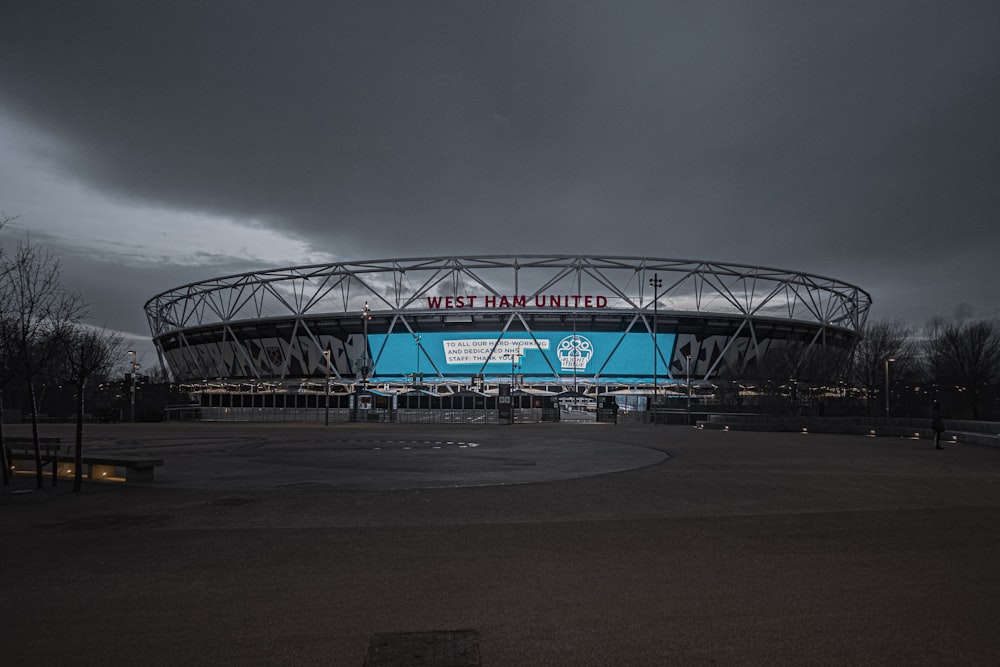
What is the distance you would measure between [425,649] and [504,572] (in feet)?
7.37

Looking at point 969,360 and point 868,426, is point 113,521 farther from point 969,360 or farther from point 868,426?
point 969,360

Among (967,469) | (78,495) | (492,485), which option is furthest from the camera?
(967,469)

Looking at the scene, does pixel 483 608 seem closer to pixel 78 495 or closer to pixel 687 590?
pixel 687 590

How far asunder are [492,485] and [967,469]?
12028 millimetres

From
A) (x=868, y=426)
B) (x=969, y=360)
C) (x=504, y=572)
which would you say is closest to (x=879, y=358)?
(x=969, y=360)

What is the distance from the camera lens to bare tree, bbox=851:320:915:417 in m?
55.6

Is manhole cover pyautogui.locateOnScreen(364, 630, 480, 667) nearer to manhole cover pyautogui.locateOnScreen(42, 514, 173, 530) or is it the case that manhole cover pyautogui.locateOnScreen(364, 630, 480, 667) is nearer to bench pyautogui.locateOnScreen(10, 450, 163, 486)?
manhole cover pyautogui.locateOnScreen(42, 514, 173, 530)

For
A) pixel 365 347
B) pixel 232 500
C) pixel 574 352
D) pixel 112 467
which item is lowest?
pixel 232 500

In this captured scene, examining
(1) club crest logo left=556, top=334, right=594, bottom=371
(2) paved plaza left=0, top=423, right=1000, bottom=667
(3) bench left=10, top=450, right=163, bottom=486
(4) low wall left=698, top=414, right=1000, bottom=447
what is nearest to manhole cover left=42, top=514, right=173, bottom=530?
(2) paved plaza left=0, top=423, right=1000, bottom=667

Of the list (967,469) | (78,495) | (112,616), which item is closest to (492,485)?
(78,495)

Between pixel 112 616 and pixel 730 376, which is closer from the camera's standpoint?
pixel 112 616

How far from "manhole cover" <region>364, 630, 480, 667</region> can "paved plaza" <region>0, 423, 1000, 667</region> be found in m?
0.02

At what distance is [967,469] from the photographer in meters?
17.2

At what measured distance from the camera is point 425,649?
499 cm
